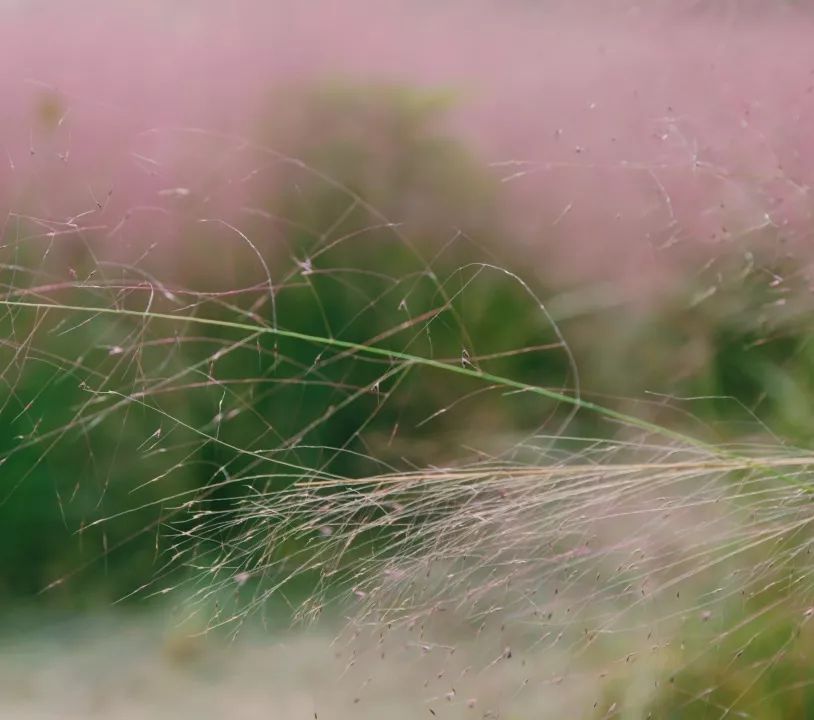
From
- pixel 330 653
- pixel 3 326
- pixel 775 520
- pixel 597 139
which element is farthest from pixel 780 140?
pixel 3 326

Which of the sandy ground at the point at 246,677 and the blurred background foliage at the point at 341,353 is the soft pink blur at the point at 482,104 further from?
the sandy ground at the point at 246,677

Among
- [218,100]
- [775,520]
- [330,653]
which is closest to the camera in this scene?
[775,520]

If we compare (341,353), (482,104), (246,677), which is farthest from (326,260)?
(246,677)

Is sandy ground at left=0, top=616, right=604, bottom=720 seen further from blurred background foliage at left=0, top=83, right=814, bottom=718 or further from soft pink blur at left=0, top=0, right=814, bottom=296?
soft pink blur at left=0, top=0, right=814, bottom=296

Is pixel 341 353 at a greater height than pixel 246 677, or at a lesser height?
greater

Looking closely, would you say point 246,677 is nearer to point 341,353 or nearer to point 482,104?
point 341,353

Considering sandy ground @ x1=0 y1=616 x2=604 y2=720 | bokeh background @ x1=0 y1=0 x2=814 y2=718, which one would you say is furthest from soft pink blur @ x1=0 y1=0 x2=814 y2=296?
sandy ground @ x1=0 y1=616 x2=604 y2=720

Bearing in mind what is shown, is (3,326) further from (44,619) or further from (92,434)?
(44,619)
